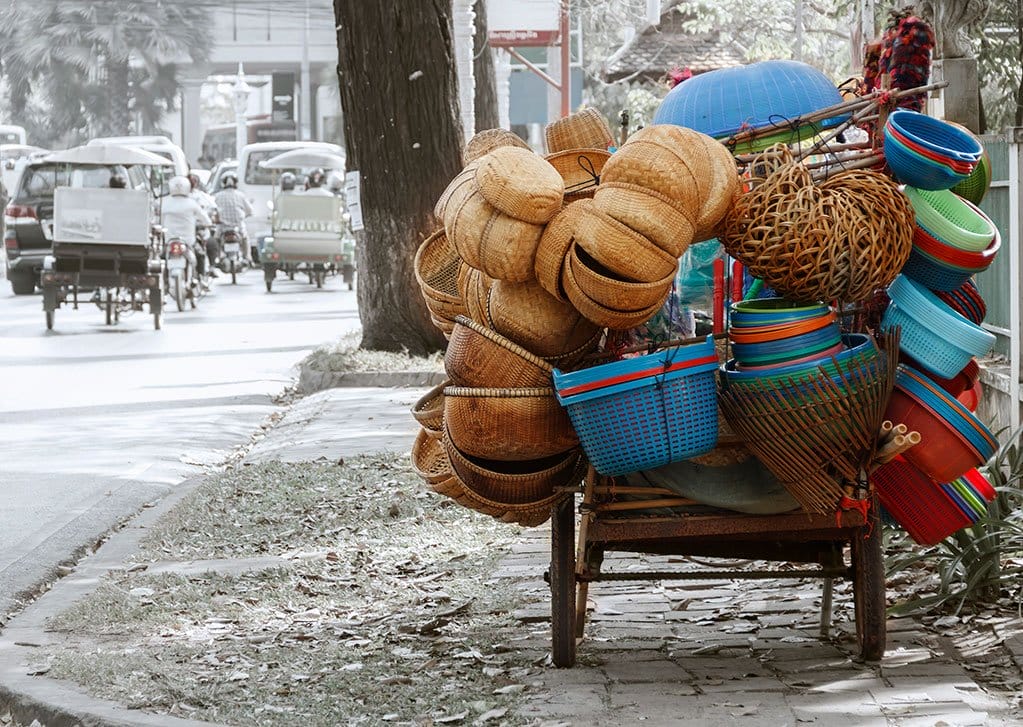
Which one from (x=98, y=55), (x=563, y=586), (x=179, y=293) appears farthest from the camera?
(x=98, y=55)

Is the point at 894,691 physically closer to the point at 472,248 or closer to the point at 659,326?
the point at 659,326

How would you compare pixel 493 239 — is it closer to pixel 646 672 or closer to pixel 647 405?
pixel 647 405

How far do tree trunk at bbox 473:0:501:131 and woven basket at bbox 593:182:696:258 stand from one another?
15757 millimetres

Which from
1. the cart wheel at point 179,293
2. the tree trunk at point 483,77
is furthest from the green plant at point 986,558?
the cart wheel at point 179,293

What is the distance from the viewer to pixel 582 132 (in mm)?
5293

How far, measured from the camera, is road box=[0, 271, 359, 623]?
27.8 feet

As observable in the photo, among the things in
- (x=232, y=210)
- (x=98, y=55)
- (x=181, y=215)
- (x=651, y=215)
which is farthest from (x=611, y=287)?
(x=98, y=55)

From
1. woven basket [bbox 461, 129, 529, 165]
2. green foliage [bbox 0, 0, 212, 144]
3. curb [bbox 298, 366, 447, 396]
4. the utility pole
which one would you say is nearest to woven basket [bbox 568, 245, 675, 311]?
woven basket [bbox 461, 129, 529, 165]

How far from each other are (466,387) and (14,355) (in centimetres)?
1281

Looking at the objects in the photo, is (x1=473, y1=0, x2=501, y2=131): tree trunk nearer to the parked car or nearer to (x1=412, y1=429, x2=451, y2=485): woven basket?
the parked car

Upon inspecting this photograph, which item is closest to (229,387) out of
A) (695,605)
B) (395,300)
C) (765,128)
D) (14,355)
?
(395,300)

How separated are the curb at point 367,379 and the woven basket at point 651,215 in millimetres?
8421

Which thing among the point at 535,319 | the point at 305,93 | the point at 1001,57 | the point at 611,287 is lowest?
the point at 535,319

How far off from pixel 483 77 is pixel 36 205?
7.89 m
